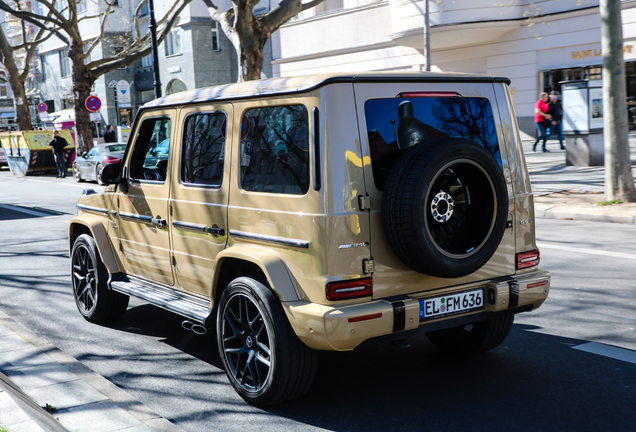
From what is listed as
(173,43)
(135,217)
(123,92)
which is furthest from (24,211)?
(173,43)

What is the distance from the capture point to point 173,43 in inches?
1700

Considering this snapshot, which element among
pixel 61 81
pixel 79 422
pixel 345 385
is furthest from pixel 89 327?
pixel 61 81

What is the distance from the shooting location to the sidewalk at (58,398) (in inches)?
133

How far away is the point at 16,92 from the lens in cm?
3638

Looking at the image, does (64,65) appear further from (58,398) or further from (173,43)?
(58,398)

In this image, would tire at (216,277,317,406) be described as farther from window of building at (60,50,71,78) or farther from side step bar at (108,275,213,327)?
window of building at (60,50,71,78)

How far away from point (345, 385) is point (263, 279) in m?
0.86

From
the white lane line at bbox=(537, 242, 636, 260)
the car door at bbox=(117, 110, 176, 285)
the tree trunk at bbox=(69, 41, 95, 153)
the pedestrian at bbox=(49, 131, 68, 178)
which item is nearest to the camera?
the car door at bbox=(117, 110, 176, 285)

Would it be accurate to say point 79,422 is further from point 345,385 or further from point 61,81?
point 61,81

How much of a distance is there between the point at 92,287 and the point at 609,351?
4080 mm

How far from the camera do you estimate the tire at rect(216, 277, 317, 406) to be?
11.8 feet

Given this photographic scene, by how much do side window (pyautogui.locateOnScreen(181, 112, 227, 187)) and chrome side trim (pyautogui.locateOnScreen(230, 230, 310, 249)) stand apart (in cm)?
40

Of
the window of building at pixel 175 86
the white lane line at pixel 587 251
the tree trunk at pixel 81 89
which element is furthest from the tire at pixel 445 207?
the window of building at pixel 175 86

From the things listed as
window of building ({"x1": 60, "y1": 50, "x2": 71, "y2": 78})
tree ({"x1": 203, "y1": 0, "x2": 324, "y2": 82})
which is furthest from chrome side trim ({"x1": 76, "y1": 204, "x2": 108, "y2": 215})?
window of building ({"x1": 60, "y1": 50, "x2": 71, "y2": 78})
